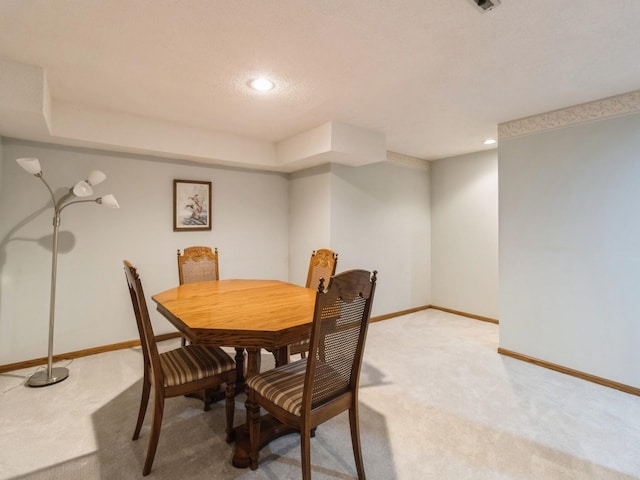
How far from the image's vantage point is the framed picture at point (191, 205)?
143 inches

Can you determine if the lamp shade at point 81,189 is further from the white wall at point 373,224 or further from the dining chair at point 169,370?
the white wall at point 373,224

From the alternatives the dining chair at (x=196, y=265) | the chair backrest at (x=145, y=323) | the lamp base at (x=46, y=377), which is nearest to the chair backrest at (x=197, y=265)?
the dining chair at (x=196, y=265)

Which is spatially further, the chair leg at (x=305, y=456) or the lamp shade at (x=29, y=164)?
the lamp shade at (x=29, y=164)

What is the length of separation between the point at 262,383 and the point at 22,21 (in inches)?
89.8

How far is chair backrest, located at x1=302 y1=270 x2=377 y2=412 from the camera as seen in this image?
1.33 metres

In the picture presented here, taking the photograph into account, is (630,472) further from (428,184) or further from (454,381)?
(428,184)

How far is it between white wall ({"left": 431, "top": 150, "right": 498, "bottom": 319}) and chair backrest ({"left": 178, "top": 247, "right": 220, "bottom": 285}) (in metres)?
3.37

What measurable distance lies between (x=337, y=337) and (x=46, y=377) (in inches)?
106

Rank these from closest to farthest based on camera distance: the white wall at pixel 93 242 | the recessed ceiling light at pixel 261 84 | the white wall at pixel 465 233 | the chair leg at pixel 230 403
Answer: the chair leg at pixel 230 403, the recessed ceiling light at pixel 261 84, the white wall at pixel 93 242, the white wall at pixel 465 233

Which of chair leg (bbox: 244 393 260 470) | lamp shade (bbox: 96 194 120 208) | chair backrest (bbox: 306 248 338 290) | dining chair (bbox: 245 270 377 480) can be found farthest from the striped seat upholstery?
lamp shade (bbox: 96 194 120 208)

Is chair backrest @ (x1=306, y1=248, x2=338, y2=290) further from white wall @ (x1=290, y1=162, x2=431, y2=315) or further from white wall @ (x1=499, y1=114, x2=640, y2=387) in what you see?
white wall @ (x1=499, y1=114, x2=640, y2=387)

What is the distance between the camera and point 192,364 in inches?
71.1

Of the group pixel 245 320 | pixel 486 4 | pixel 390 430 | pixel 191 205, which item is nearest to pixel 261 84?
pixel 486 4

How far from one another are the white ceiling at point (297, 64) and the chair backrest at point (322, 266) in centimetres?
110
